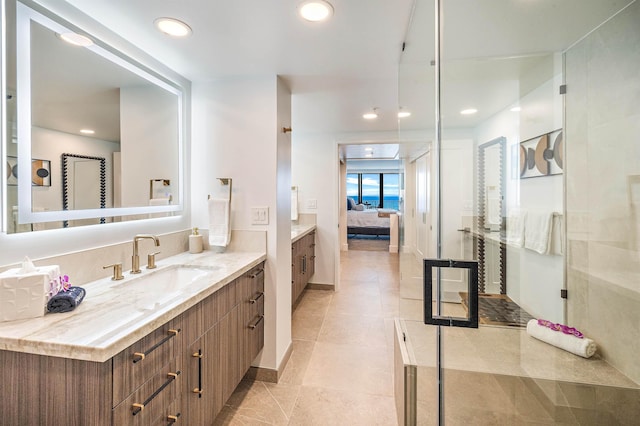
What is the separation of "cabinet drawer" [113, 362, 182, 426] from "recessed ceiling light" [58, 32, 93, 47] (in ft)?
4.98

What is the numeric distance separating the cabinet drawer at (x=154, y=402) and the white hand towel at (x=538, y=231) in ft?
5.91

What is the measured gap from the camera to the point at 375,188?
11039mm

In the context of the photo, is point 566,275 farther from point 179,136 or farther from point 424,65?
point 179,136

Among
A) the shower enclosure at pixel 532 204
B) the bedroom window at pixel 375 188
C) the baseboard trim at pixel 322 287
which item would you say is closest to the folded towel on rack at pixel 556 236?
the shower enclosure at pixel 532 204

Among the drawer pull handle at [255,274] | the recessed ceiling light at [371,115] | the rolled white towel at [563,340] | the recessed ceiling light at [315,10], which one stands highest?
the recessed ceiling light at [371,115]

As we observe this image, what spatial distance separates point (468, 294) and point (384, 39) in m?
1.41

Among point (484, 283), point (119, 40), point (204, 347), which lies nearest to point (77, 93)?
point (119, 40)

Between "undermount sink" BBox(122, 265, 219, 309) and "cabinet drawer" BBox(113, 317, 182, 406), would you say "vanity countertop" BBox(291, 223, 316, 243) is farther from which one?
"cabinet drawer" BBox(113, 317, 182, 406)

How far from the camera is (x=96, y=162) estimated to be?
4.96 ft

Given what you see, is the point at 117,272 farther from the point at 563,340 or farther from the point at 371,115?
the point at 371,115

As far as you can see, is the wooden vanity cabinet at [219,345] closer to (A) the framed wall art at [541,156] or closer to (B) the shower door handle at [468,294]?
(B) the shower door handle at [468,294]

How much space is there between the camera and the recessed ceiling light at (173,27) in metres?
1.44

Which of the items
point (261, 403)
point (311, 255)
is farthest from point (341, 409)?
point (311, 255)

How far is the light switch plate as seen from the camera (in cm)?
204
